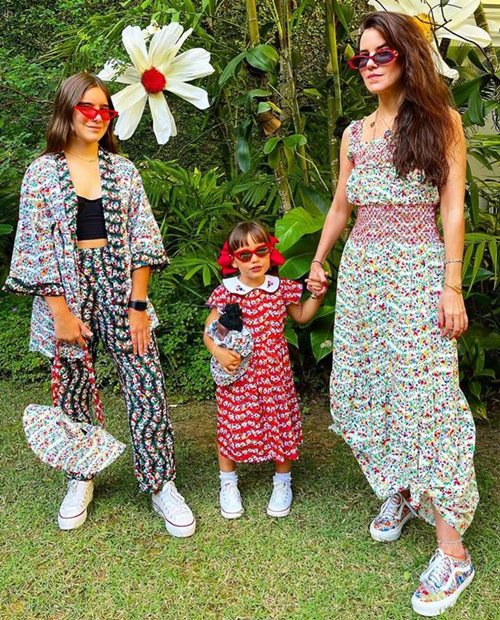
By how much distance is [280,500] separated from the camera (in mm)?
2672

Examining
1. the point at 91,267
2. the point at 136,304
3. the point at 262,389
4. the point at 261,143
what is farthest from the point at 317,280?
the point at 261,143

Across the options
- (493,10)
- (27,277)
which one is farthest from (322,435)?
(493,10)

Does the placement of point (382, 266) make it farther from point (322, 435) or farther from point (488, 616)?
point (322, 435)

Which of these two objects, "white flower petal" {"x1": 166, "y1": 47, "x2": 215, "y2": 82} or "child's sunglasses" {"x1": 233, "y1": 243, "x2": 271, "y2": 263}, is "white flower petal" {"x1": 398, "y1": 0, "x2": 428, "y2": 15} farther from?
"child's sunglasses" {"x1": 233, "y1": 243, "x2": 271, "y2": 263}

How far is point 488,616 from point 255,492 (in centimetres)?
103

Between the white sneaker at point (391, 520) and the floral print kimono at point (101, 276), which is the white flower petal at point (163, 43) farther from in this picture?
the white sneaker at point (391, 520)

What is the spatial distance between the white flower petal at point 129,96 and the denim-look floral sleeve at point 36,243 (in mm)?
316

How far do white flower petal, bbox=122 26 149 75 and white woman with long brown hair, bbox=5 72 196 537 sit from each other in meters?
0.15

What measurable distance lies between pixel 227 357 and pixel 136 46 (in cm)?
110

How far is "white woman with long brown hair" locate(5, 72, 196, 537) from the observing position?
2.31 m

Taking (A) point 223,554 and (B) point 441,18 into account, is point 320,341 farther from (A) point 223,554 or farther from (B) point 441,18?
(B) point 441,18

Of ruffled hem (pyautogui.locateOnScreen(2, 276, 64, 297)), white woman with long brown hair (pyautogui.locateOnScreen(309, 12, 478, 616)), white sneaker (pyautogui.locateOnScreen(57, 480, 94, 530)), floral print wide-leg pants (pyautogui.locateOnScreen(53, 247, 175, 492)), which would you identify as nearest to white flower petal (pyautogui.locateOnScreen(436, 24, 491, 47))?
white woman with long brown hair (pyautogui.locateOnScreen(309, 12, 478, 616))

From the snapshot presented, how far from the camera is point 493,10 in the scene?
12.9ft

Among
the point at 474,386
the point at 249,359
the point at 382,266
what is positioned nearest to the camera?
the point at 382,266
